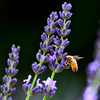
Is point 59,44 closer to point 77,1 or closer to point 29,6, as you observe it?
point 77,1

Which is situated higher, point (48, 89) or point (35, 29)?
point (35, 29)

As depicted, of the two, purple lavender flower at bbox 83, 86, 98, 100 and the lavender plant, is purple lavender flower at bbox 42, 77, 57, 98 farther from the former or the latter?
purple lavender flower at bbox 83, 86, 98, 100

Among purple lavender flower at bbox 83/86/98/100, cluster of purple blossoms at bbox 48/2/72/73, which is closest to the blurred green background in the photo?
purple lavender flower at bbox 83/86/98/100

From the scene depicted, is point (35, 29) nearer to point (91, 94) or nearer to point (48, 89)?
point (91, 94)

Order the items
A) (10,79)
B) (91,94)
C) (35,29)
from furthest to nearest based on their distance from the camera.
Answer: (35,29) → (91,94) → (10,79)

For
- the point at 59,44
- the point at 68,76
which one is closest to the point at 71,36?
the point at 68,76

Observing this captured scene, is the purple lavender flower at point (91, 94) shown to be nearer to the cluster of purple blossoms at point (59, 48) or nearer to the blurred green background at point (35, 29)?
Answer: the cluster of purple blossoms at point (59, 48)

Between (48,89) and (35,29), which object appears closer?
(48,89)

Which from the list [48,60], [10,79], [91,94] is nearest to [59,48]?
[48,60]

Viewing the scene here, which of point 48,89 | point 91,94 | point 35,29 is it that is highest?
point 35,29
